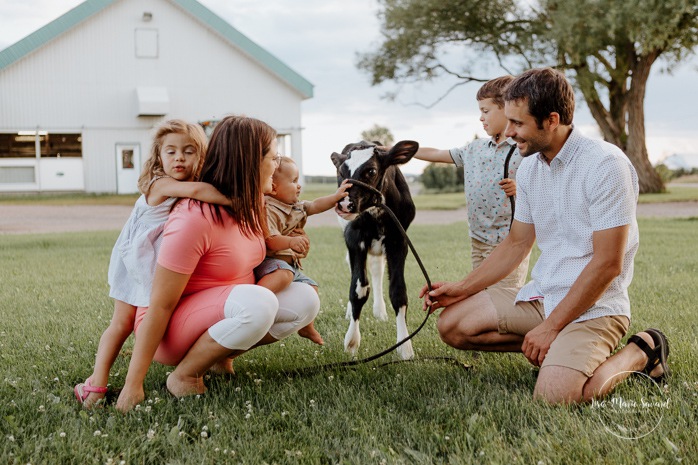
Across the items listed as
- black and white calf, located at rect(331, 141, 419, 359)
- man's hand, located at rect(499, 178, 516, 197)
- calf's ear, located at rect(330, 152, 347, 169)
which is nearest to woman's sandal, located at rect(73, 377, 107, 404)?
black and white calf, located at rect(331, 141, 419, 359)

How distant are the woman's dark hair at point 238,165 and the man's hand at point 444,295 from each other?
115cm

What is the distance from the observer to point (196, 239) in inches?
134

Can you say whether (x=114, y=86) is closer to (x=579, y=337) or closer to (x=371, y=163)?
(x=371, y=163)

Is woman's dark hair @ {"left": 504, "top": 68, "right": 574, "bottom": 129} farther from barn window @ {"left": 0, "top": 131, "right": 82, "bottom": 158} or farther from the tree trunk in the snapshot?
barn window @ {"left": 0, "top": 131, "right": 82, "bottom": 158}

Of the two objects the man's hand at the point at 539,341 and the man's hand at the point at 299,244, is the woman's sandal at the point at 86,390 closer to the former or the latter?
the man's hand at the point at 299,244

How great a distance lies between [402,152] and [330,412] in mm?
2154

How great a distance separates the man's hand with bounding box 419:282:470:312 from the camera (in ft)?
13.4

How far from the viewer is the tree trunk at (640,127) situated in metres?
24.9

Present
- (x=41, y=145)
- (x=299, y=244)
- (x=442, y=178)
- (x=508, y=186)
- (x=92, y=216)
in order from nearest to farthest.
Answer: (x=299, y=244) → (x=508, y=186) → (x=92, y=216) → (x=41, y=145) → (x=442, y=178)

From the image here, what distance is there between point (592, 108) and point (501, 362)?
24.5 m

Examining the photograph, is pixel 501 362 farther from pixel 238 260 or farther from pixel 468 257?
pixel 468 257

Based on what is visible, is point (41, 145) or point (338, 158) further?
point (41, 145)

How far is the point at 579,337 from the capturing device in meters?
3.51

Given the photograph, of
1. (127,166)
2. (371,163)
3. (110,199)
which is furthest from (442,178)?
(371,163)
